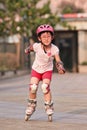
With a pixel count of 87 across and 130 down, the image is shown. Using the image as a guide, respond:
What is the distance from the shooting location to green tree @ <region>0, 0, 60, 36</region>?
29.1 metres

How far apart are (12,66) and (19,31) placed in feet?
6.39

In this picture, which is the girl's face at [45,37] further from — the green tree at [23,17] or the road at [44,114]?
the green tree at [23,17]

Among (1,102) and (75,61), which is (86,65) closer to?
(75,61)

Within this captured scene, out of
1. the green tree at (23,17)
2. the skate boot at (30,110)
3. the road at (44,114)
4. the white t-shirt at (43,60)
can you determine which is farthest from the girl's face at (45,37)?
the green tree at (23,17)

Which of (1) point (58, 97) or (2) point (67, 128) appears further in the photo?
(1) point (58, 97)

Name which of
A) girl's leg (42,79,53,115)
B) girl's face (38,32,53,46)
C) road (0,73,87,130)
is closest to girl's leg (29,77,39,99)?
girl's leg (42,79,53,115)

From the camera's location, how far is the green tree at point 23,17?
1145 inches

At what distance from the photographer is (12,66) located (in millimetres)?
28781

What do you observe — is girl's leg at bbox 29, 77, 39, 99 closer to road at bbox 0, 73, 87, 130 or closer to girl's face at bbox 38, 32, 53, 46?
road at bbox 0, 73, 87, 130

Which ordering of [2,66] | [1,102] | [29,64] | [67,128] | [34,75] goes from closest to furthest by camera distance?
[67,128], [34,75], [1,102], [2,66], [29,64]

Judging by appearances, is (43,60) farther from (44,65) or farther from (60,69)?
(60,69)

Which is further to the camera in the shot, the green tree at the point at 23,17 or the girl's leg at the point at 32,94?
the green tree at the point at 23,17

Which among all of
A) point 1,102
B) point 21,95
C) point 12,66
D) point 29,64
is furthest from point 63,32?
point 1,102

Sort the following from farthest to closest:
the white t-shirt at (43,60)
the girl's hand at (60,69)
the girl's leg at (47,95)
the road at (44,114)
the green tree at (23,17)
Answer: the green tree at (23,17) < the white t-shirt at (43,60) < the girl's leg at (47,95) < the girl's hand at (60,69) < the road at (44,114)
